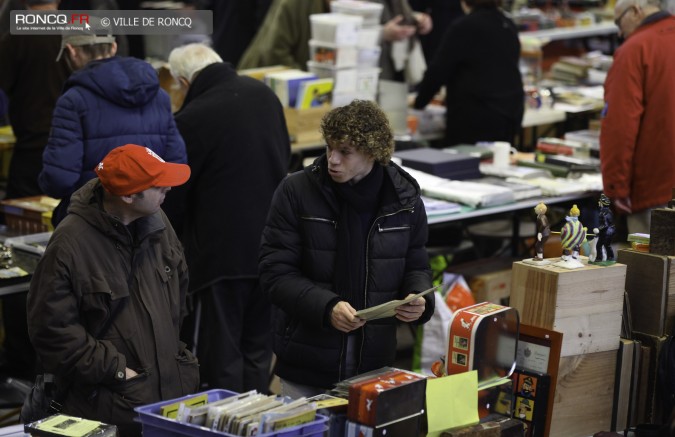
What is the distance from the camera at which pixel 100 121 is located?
15.6 ft

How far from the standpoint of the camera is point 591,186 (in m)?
6.34

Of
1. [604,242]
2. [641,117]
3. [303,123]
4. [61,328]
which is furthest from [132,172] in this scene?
[303,123]

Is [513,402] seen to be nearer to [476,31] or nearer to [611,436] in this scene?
[611,436]

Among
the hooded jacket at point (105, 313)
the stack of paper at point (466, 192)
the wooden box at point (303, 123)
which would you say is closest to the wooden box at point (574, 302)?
the hooded jacket at point (105, 313)

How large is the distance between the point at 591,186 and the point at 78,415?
12.0ft

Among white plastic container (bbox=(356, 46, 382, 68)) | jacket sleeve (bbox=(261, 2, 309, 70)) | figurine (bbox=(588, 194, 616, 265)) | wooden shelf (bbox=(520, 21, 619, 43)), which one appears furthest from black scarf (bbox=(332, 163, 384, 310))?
wooden shelf (bbox=(520, 21, 619, 43))

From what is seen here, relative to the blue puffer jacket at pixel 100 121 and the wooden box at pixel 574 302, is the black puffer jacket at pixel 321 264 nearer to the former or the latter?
the wooden box at pixel 574 302

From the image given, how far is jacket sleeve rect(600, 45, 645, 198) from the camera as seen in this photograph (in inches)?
226

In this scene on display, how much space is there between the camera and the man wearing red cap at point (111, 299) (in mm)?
3498

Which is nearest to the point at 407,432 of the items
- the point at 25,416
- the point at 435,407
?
the point at 435,407

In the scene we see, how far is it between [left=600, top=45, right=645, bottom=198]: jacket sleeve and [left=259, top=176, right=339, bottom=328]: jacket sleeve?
2.54 m

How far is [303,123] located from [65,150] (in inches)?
93.7

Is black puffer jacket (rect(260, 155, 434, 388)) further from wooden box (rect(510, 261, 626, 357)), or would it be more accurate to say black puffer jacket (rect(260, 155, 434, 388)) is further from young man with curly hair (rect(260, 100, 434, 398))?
wooden box (rect(510, 261, 626, 357))

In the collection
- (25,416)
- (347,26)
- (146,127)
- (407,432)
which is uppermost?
(347,26)
